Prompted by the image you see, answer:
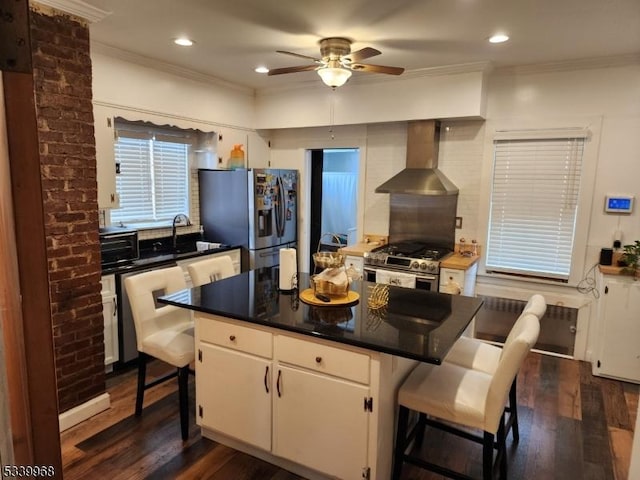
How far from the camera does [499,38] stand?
303 cm

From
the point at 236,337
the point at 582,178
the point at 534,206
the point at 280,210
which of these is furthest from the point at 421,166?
the point at 236,337

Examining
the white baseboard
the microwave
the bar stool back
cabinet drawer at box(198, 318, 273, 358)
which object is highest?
the microwave

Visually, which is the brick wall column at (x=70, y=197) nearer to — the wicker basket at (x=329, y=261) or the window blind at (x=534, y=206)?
the wicker basket at (x=329, y=261)

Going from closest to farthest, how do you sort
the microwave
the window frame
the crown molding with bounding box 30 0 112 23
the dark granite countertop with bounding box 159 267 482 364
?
the dark granite countertop with bounding box 159 267 482 364 < the crown molding with bounding box 30 0 112 23 < the microwave < the window frame

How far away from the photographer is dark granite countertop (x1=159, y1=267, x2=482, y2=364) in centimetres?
184

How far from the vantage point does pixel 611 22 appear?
2691 millimetres

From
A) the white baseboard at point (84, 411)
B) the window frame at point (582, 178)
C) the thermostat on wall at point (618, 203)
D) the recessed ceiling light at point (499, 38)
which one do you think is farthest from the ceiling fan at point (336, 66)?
the white baseboard at point (84, 411)

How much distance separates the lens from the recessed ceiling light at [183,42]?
317 centimetres

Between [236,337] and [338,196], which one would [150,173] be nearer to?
[236,337]

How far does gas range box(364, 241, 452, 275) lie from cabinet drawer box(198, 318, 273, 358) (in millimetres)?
2034

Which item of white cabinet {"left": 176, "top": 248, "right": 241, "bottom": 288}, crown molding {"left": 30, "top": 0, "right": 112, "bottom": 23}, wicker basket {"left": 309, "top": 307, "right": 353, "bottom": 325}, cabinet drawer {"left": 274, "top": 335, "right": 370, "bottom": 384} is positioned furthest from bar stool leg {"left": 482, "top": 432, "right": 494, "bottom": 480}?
crown molding {"left": 30, "top": 0, "right": 112, "bottom": 23}

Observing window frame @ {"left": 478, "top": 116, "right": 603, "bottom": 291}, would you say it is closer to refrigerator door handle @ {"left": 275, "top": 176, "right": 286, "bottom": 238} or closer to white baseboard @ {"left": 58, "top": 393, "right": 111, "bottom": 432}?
refrigerator door handle @ {"left": 275, "top": 176, "right": 286, "bottom": 238}

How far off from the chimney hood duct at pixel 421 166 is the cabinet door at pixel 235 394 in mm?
2358

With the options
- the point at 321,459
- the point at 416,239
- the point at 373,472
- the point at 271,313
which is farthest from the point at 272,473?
the point at 416,239
